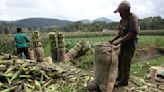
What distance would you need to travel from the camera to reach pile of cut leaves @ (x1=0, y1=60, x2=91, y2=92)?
22.9ft

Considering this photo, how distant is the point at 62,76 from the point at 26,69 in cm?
89

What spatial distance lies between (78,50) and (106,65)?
8569 millimetres

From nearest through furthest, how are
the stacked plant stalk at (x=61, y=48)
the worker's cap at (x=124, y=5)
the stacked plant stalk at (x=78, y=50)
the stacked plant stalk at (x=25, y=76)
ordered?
the worker's cap at (x=124, y=5) < the stacked plant stalk at (x=25, y=76) < the stacked plant stalk at (x=61, y=48) < the stacked plant stalk at (x=78, y=50)

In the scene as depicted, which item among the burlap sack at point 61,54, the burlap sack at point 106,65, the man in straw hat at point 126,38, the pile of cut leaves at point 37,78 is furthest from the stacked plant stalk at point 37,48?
the burlap sack at point 106,65

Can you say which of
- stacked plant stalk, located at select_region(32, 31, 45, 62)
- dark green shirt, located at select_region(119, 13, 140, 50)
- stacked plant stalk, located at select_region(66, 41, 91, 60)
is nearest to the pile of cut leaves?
dark green shirt, located at select_region(119, 13, 140, 50)

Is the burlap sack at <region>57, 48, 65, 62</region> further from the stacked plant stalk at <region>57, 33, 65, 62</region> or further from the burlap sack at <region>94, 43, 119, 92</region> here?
the burlap sack at <region>94, 43, 119, 92</region>

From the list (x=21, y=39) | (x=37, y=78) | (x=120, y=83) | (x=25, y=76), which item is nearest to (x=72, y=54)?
(x=21, y=39)

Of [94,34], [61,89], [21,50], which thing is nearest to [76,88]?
[61,89]

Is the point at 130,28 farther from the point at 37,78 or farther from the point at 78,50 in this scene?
the point at 78,50

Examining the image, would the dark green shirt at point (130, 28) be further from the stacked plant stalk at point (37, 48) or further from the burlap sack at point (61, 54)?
the burlap sack at point (61, 54)

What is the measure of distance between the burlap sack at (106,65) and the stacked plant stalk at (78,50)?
7.72 m

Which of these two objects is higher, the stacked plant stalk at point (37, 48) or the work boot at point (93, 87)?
the stacked plant stalk at point (37, 48)

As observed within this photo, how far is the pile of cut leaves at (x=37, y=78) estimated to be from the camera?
6971 millimetres

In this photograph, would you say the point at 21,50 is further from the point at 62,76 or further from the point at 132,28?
the point at 132,28
